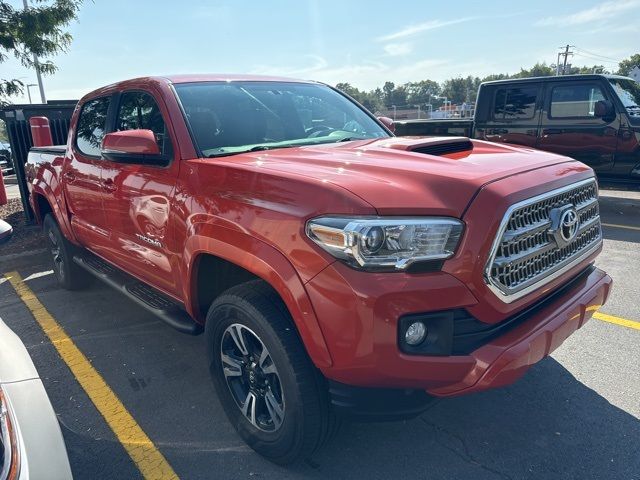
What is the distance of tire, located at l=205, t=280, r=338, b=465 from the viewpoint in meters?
2.21

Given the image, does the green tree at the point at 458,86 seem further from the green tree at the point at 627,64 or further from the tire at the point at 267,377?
the tire at the point at 267,377

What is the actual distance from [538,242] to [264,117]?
1892 mm

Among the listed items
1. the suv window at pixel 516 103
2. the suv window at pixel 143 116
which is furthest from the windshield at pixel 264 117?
the suv window at pixel 516 103

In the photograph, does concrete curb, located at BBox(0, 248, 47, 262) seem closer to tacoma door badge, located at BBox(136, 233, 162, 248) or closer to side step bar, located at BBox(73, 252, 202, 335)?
side step bar, located at BBox(73, 252, 202, 335)

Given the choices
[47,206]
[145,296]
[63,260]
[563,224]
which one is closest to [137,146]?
[145,296]

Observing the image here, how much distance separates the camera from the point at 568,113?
8.23 meters

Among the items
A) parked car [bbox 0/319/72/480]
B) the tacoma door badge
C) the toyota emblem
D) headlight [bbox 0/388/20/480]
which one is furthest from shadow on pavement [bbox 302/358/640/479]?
the tacoma door badge

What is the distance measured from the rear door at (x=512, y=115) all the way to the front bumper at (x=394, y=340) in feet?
24.4

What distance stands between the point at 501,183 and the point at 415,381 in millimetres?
901

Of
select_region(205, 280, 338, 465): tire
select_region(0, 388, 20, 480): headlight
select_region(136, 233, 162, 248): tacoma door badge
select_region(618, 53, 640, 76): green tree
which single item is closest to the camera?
select_region(0, 388, 20, 480): headlight

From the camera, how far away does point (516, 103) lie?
870 centimetres

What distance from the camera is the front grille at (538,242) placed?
2055mm

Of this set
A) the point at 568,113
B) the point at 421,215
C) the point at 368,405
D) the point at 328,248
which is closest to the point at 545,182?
the point at 421,215

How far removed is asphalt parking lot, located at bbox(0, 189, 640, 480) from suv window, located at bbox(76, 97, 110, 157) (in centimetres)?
156
